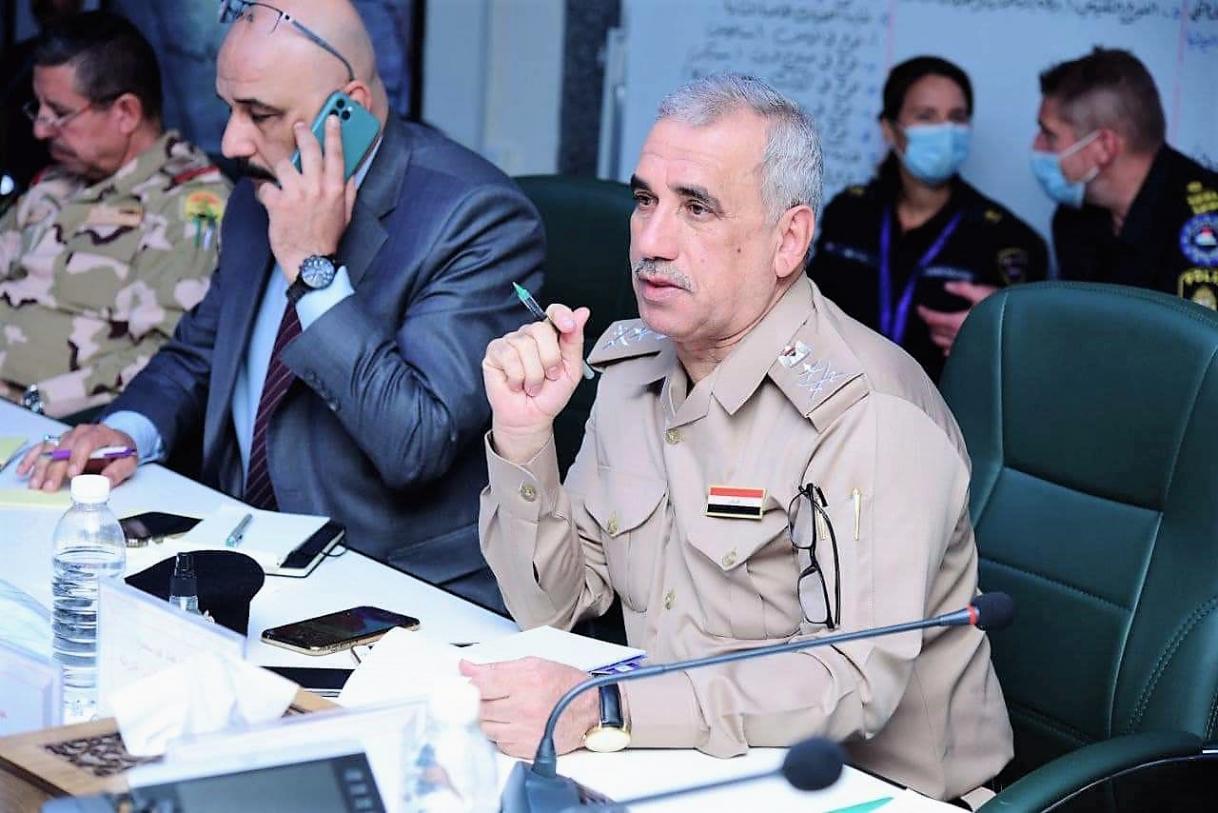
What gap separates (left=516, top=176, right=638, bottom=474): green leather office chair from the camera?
2.78 meters

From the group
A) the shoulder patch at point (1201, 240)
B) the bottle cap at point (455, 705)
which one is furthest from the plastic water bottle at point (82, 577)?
the shoulder patch at point (1201, 240)

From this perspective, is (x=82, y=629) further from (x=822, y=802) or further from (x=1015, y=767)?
(x=1015, y=767)

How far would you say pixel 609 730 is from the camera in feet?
5.36

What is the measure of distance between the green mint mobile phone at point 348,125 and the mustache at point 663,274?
79cm

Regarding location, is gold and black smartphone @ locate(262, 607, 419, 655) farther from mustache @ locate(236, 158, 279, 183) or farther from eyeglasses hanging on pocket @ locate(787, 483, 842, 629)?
mustache @ locate(236, 158, 279, 183)

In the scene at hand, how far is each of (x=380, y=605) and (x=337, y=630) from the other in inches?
5.2

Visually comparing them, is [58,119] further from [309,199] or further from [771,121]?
[771,121]

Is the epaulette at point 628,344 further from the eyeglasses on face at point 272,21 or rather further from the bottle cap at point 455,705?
the bottle cap at point 455,705

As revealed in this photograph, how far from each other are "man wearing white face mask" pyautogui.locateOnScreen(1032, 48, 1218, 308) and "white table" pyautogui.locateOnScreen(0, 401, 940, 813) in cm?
183

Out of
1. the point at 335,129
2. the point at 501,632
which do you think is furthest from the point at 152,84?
the point at 501,632

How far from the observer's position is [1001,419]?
6.97 ft

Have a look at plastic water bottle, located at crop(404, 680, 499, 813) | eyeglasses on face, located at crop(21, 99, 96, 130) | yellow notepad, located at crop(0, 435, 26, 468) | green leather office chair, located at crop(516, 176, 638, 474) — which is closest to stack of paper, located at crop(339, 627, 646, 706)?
plastic water bottle, located at crop(404, 680, 499, 813)

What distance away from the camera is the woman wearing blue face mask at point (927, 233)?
3.62 metres

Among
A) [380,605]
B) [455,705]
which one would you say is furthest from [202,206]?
[455,705]
